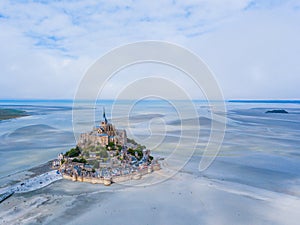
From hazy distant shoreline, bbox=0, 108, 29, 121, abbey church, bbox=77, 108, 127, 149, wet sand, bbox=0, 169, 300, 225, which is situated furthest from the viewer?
hazy distant shoreline, bbox=0, 108, 29, 121

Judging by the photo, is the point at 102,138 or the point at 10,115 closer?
the point at 102,138

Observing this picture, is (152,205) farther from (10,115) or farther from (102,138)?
(10,115)

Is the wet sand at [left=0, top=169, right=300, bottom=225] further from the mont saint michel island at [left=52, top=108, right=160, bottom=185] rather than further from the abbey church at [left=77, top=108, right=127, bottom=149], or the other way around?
the abbey church at [left=77, top=108, right=127, bottom=149]

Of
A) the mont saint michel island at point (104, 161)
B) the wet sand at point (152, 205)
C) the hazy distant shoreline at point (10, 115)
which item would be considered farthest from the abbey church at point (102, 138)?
the hazy distant shoreline at point (10, 115)

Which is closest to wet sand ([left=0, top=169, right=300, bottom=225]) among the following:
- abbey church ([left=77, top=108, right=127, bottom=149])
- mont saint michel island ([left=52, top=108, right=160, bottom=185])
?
mont saint michel island ([left=52, top=108, right=160, bottom=185])

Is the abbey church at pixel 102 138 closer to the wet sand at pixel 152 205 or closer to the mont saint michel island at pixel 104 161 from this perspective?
the mont saint michel island at pixel 104 161

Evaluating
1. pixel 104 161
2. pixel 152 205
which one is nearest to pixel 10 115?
pixel 104 161

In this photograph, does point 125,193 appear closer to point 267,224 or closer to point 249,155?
point 267,224

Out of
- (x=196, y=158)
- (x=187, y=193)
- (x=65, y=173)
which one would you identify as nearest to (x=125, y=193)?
(x=187, y=193)

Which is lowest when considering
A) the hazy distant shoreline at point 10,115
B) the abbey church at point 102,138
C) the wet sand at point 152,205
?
the wet sand at point 152,205
